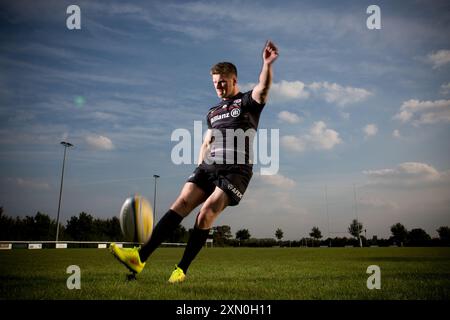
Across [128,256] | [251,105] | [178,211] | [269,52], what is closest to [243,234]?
[178,211]

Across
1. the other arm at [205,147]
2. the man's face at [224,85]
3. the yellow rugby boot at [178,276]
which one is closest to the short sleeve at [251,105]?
the man's face at [224,85]

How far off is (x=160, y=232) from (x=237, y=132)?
1.72 meters

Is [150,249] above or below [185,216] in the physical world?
below

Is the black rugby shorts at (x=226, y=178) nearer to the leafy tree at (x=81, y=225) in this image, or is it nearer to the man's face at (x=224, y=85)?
the man's face at (x=224, y=85)

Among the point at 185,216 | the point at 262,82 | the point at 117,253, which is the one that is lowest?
the point at 117,253

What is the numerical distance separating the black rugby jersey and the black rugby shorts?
9cm

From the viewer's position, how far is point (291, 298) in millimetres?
3658

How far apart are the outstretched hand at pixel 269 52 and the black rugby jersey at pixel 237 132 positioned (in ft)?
1.85

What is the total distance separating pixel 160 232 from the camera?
467cm

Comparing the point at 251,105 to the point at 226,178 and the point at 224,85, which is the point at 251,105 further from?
the point at 226,178
